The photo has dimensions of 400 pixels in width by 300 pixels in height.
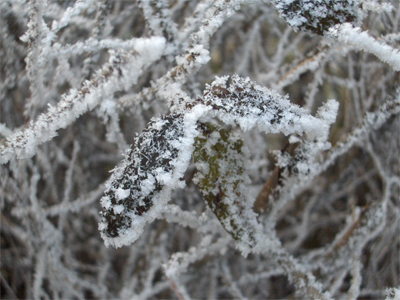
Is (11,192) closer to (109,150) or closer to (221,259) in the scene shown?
(109,150)

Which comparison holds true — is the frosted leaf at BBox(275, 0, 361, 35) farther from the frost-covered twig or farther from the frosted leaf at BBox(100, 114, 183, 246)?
the frosted leaf at BBox(100, 114, 183, 246)

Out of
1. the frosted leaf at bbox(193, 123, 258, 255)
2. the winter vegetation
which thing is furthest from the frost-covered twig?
the frosted leaf at bbox(193, 123, 258, 255)

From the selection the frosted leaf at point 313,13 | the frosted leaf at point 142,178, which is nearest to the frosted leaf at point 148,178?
the frosted leaf at point 142,178

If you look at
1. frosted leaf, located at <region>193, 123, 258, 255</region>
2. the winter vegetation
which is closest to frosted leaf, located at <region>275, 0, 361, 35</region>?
the winter vegetation

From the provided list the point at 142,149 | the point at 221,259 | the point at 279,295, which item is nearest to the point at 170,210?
the point at 142,149

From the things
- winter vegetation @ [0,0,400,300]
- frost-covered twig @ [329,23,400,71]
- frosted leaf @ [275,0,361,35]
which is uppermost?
frosted leaf @ [275,0,361,35]

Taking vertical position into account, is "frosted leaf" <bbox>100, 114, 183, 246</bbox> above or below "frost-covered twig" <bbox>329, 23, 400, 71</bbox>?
below

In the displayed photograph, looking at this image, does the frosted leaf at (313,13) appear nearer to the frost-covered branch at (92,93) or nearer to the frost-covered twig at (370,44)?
the frost-covered twig at (370,44)

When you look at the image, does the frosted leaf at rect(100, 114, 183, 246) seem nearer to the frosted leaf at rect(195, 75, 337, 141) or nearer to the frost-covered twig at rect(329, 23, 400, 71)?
the frosted leaf at rect(195, 75, 337, 141)
